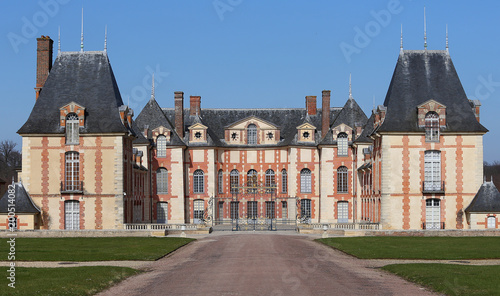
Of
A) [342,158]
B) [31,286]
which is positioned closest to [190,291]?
[31,286]

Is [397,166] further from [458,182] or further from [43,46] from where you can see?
[43,46]

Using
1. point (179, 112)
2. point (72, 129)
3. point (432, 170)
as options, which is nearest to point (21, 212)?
point (72, 129)

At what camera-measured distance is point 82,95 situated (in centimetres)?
4238

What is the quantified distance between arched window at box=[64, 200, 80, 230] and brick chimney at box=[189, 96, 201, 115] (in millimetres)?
18637

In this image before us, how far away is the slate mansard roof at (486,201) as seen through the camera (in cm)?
3919

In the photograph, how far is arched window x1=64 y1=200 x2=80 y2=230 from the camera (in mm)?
40750

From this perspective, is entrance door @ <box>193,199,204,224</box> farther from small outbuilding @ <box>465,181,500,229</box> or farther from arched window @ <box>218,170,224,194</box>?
small outbuilding @ <box>465,181,500,229</box>

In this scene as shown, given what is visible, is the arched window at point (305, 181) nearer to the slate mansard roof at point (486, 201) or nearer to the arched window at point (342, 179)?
the arched window at point (342, 179)

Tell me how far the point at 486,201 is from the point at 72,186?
22.3 metres

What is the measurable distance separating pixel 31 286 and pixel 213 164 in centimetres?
3963

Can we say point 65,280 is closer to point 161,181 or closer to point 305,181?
point 161,181

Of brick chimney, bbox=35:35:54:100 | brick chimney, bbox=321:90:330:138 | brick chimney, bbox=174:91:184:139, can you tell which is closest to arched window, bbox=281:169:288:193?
brick chimney, bbox=321:90:330:138

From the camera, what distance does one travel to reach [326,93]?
181 ft

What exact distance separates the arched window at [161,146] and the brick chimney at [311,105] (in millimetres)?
11393
